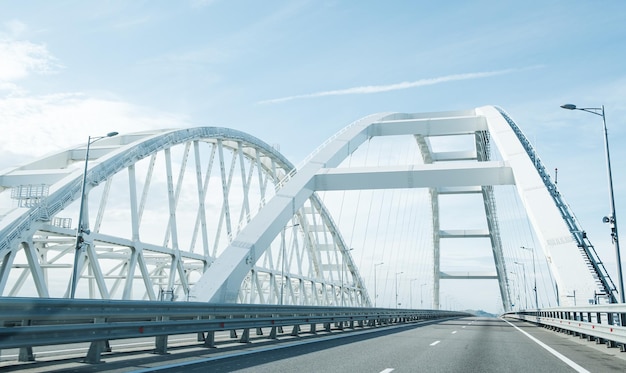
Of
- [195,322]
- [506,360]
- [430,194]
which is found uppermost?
[430,194]

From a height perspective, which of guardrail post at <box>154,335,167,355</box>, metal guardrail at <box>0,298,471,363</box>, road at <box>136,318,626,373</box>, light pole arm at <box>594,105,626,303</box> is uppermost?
light pole arm at <box>594,105,626,303</box>

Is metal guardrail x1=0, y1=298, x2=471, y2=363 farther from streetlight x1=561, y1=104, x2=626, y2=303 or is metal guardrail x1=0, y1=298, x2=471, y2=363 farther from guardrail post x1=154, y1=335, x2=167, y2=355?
streetlight x1=561, y1=104, x2=626, y2=303

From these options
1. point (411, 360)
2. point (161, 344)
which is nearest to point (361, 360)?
point (411, 360)

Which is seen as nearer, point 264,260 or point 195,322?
point 195,322

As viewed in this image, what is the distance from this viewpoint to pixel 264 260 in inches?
1745

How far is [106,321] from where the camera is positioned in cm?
802

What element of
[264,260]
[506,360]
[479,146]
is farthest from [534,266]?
[506,360]

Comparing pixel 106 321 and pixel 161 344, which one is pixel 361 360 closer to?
pixel 161 344

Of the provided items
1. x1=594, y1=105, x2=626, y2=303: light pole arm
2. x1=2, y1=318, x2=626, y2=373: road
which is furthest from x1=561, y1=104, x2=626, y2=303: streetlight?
x1=2, y1=318, x2=626, y2=373: road

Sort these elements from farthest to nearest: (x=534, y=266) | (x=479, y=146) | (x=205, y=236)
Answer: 1. (x=534, y=266)
2. (x=479, y=146)
3. (x=205, y=236)

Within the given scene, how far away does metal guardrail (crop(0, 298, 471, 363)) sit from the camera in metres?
6.36

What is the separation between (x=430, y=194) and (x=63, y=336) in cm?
6043

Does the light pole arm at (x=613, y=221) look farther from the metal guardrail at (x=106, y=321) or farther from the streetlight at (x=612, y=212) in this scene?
the metal guardrail at (x=106, y=321)

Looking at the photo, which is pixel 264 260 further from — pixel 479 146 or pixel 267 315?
pixel 267 315
